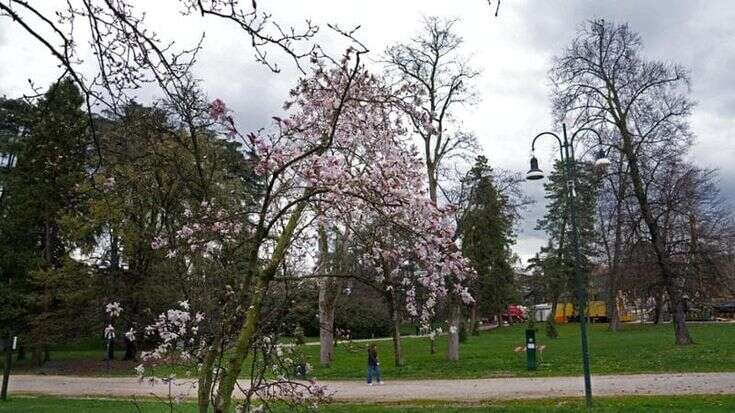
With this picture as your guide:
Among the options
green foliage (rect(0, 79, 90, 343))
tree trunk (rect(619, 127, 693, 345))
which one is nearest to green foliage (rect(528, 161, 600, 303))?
tree trunk (rect(619, 127, 693, 345))

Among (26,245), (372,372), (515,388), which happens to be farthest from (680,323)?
(26,245)

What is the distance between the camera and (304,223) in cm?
619

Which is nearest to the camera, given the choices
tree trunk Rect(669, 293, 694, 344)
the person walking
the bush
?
the person walking

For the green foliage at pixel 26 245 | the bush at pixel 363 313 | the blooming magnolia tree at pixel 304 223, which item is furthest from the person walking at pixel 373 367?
the green foliage at pixel 26 245

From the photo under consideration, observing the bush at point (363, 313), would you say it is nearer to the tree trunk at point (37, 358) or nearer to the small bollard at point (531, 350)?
the small bollard at point (531, 350)

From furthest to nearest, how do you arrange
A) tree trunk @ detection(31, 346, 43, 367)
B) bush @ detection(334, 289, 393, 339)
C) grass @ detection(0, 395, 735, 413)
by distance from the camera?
1. tree trunk @ detection(31, 346, 43, 367)
2. bush @ detection(334, 289, 393, 339)
3. grass @ detection(0, 395, 735, 413)

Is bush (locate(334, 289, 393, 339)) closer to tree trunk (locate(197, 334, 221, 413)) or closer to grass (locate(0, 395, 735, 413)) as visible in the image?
grass (locate(0, 395, 735, 413))

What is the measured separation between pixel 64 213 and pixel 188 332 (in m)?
27.4

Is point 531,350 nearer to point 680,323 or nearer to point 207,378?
point 680,323

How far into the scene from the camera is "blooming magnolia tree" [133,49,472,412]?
4.37 metres

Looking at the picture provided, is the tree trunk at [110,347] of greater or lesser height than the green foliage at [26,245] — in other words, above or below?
below

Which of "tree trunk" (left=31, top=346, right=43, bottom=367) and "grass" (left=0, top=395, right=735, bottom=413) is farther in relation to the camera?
"tree trunk" (left=31, top=346, right=43, bottom=367)

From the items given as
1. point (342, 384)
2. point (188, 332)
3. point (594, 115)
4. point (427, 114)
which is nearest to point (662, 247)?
point (594, 115)

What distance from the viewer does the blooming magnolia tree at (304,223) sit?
4367 mm
